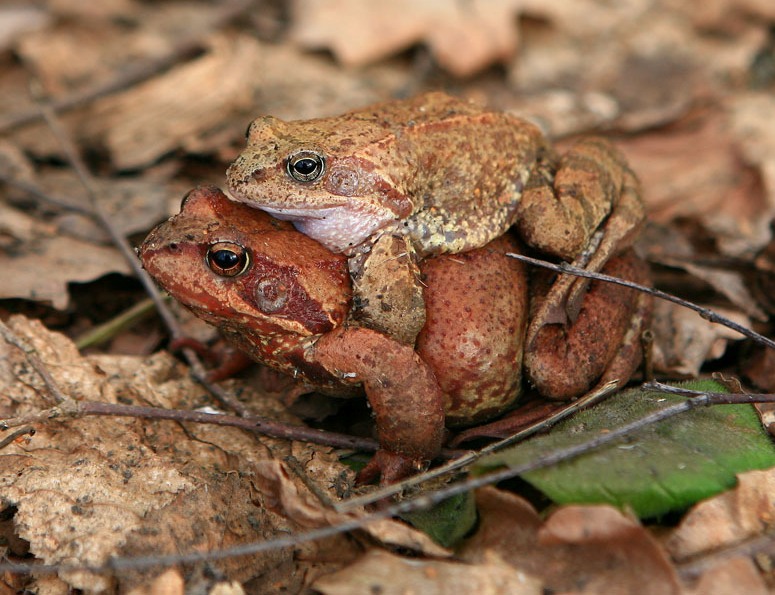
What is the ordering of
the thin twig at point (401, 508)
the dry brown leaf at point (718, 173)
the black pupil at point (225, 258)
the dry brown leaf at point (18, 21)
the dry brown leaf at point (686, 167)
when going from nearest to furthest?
the thin twig at point (401, 508), the black pupil at point (225, 258), the dry brown leaf at point (718, 173), the dry brown leaf at point (686, 167), the dry brown leaf at point (18, 21)

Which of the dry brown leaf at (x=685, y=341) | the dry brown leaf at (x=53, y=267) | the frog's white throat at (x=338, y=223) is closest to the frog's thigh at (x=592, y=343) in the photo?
the dry brown leaf at (x=685, y=341)

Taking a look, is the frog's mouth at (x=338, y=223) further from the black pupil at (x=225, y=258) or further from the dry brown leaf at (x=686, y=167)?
the dry brown leaf at (x=686, y=167)

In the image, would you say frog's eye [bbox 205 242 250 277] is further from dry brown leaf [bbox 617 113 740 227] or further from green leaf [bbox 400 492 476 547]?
dry brown leaf [bbox 617 113 740 227]

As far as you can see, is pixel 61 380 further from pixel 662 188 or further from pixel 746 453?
pixel 662 188

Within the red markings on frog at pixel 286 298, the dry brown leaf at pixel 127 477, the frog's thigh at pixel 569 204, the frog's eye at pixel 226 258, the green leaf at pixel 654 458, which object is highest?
the frog's thigh at pixel 569 204

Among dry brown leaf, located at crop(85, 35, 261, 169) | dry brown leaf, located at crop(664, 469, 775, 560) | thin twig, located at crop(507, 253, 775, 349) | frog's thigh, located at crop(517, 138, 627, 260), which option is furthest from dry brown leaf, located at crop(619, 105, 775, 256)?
dry brown leaf, located at crop(85, 35, 261, 169)

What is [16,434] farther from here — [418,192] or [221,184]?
[221,184]
